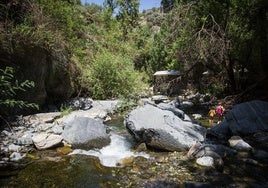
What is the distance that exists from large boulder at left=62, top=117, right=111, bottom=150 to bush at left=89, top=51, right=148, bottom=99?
4795 millimetres

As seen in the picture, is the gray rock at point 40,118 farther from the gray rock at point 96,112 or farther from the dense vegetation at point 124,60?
the dense vegetation at point 124,60

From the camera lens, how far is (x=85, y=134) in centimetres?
604

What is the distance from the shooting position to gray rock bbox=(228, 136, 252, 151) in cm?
559

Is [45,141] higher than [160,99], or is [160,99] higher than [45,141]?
[160,99]

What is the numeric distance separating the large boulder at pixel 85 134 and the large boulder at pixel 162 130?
726mm

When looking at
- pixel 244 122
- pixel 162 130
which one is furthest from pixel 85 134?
pixel 244 122

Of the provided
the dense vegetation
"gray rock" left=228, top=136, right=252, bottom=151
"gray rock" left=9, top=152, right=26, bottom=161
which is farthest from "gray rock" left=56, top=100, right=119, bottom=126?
"gray rock" left=228, top=136, right=252, bottom=151

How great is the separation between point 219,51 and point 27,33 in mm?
6123

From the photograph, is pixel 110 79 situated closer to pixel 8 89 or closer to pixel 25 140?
pixel 8 89

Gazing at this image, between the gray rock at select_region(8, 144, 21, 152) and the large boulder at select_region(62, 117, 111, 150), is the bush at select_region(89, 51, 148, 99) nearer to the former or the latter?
the large boulder at select_region(62, 117, 111, 150)

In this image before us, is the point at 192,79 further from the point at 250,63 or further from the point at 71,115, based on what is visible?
the point at 71,115

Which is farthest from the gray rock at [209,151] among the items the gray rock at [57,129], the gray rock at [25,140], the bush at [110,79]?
the bush at [110,79]

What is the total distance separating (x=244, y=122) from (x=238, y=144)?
1.25 meters

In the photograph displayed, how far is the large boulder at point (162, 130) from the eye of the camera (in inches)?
222
